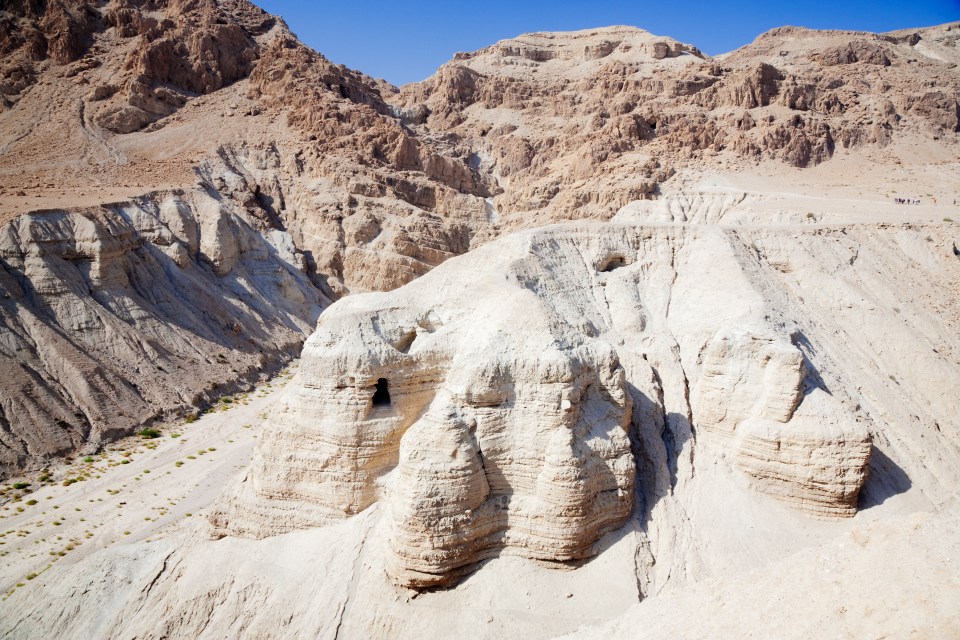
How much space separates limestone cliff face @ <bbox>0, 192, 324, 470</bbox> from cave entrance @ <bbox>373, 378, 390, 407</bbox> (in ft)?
52.9

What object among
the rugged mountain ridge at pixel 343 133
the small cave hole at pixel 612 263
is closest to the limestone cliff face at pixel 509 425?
the small cave hole at pixel 612 263

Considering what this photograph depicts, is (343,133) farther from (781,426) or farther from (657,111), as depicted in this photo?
(781,426)

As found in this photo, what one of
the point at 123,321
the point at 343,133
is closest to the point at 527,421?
the point at 123,321

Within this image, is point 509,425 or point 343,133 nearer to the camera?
point 509,425

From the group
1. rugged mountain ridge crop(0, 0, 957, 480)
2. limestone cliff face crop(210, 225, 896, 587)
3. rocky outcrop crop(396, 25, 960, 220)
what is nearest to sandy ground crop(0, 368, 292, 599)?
limestone cliff face crop(210, 225, 896, 587)

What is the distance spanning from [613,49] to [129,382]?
235 feet

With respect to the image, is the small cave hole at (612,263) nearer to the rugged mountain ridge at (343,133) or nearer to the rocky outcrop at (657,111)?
the rugged mountain ridge at (343,133)

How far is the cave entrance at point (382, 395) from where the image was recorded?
13852 millimetres

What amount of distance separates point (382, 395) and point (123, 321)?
68.5 feet

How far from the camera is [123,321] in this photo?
92.0 ft

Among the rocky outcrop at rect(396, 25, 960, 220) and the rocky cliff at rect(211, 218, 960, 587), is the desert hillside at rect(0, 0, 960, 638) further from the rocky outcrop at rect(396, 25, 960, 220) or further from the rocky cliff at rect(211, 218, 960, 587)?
the rocky outcrop at rect(396, 25, 960, 220)

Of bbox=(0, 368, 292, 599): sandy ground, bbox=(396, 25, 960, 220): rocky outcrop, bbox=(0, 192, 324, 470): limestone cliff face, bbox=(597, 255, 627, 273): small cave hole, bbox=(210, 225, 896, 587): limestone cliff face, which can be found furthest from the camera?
bbox=(396, 25, 960, 220): rocky outcrop

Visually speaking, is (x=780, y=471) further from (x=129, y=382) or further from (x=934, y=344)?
(x=129, y=382)

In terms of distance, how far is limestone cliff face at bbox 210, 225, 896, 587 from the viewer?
468 inches
